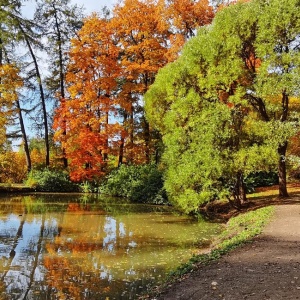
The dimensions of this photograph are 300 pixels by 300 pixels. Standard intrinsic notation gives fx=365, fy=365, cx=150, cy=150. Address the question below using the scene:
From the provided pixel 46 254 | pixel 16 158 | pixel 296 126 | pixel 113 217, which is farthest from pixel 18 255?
pixel 16 158

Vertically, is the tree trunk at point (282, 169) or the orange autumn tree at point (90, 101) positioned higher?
the orange autumn tree at point (90, 101)

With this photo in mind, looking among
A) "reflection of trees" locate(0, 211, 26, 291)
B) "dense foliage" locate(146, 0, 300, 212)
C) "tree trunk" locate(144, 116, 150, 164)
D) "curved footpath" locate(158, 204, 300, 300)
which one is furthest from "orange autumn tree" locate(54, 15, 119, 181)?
"curved footpath" locate(158, 204, 300, 300)

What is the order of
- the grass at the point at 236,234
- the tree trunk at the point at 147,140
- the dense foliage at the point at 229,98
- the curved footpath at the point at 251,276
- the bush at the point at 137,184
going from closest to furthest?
the curved footpath at the point at 251,276
the grass at the point at 236,234
the dense foliage at the point at 229,98
the bush at the point at 137,184
the tree trunk at the point at 147,140

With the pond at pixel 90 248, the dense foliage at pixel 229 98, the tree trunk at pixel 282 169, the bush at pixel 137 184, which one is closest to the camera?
the pond at pixel 90 248

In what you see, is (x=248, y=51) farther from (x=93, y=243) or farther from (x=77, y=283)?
(x=77, y=283)

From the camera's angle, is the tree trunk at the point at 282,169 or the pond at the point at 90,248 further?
the tree trunk at the point at 282,169

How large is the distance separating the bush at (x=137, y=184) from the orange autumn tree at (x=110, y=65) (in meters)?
1.62

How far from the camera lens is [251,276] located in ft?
20.8

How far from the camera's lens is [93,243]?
36.6ft

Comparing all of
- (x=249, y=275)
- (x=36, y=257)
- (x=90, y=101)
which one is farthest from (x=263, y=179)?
(x=249, y=275)

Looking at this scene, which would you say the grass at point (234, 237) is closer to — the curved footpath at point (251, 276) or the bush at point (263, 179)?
the curved footpath at point (251, 276)

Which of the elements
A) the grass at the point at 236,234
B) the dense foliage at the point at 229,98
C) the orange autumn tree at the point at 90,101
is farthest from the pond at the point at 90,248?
the orange autumn tree at the point at 90,101

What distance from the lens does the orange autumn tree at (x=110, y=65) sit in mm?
25766

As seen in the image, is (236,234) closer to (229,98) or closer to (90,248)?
(90,248)
